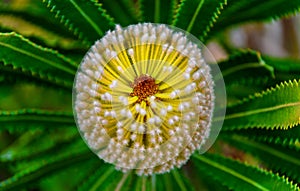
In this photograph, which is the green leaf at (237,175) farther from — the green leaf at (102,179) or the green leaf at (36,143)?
the green leaf at (36,143)

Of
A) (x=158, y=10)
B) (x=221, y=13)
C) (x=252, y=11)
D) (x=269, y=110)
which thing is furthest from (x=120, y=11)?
(x=269, y=110)

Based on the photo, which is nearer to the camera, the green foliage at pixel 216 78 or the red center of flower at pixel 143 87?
the red center of flower at pixel 143 87

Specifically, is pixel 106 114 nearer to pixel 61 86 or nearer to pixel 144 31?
pixel 144 31

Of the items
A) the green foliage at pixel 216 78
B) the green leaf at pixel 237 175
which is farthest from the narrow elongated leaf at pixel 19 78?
the green leaf at pixel 237 175

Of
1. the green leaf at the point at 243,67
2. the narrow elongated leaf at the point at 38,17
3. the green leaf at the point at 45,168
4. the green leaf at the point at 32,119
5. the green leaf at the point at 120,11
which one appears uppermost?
the narrow elongated leaf at the point at 38,17

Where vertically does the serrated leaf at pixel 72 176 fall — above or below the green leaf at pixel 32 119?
below

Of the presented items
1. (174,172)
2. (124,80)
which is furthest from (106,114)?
(174,172)

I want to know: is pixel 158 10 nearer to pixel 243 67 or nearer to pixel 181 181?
pixel 243 67

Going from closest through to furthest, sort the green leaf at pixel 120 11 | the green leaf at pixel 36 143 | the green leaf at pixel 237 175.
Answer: the green leaf at pixel 237 175
the green leaf at pixel 120 11
the green leaf at pixel 36 143
